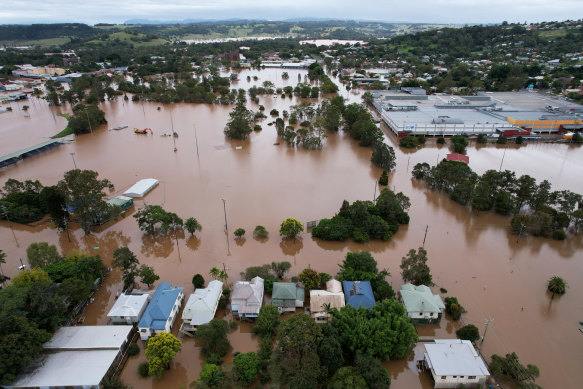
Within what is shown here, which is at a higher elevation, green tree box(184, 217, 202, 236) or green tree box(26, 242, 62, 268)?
green tree box(26, 242, 62, 268)

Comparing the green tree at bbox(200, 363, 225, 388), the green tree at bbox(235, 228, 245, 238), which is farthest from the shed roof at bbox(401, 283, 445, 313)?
the green tree at bbox(235, 228, 245, 238)

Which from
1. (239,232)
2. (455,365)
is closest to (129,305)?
(239,232)

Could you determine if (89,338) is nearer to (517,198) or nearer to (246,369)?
(246,369)

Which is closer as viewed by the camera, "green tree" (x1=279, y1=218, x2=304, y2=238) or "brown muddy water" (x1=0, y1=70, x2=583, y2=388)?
"brown muddy water" (x1=0, y1=70, x2=583, y2=388)

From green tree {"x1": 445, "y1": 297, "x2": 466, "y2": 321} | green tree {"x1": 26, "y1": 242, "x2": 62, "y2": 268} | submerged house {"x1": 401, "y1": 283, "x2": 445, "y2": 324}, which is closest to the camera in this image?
submerged house {"x1": 401, "y1": 283, "x2": 445, "y2": 324}

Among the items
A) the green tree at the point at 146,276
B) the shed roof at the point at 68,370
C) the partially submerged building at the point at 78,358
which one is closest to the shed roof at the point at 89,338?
the partially submerged building at the point at 78,358

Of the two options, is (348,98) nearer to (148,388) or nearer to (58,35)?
(148,388)

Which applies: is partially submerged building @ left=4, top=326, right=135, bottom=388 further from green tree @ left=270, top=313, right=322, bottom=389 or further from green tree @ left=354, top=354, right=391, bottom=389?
green tree @ left=354, top=354, right=391, bottom=389
